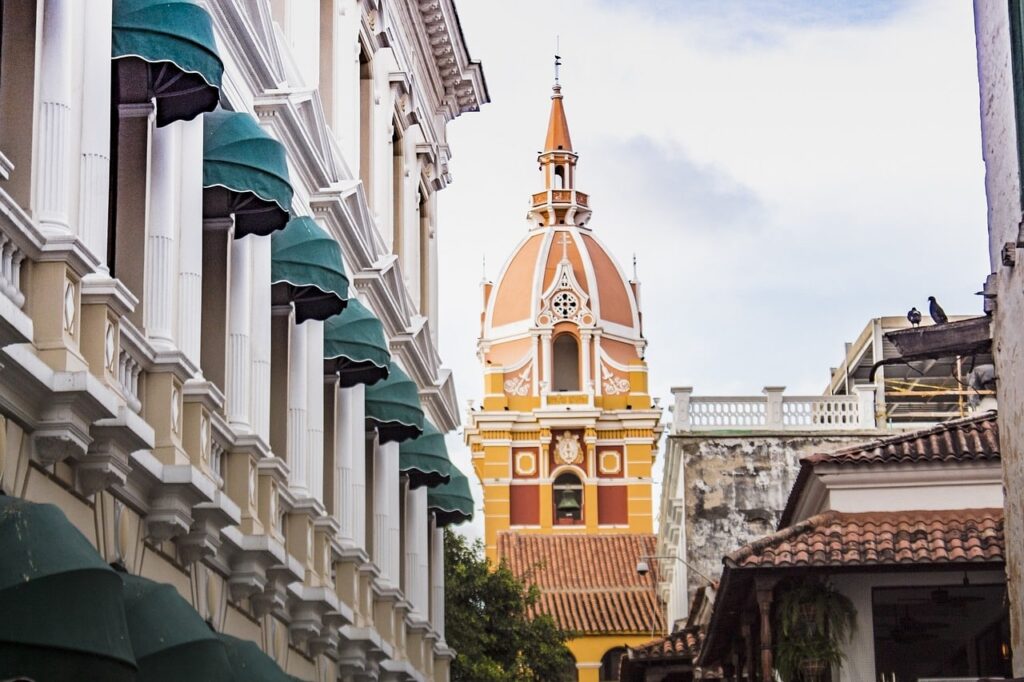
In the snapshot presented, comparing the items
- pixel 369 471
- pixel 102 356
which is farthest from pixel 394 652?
pixel 102 356

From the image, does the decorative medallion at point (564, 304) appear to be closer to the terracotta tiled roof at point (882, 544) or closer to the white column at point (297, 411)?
the terracotta tiled roof at point (882, 544)

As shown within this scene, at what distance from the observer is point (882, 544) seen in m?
25.8

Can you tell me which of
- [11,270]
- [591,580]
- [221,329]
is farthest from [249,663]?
[591,580]

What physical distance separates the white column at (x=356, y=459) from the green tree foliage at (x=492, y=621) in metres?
22.1

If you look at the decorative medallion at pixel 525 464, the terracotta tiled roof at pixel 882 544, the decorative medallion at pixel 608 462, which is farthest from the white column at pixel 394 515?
the decorative medallion at pixel 608 462

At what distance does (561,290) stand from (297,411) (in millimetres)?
62465

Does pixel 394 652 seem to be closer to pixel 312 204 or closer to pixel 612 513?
pixel 312 204

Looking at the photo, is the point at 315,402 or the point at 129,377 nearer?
the point at 129,377

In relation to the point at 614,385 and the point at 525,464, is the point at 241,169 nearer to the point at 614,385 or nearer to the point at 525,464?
the point at 525,464

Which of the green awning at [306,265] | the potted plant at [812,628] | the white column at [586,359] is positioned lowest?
the potted plant at [812,628]

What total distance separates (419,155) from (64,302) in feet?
67.5

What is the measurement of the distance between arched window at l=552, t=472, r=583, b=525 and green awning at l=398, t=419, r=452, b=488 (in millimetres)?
51201

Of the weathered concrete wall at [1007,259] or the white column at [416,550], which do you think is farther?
the white column at [416,550]

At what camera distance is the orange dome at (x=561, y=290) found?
84562mm
